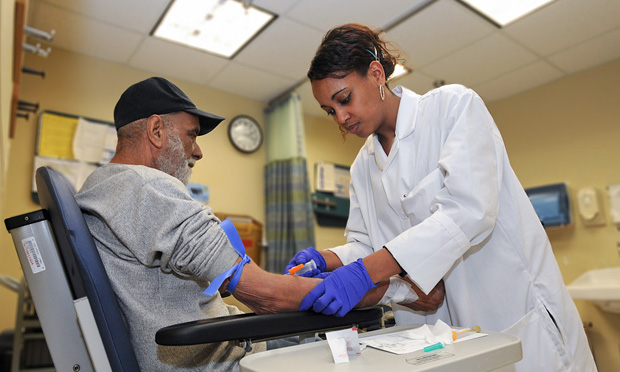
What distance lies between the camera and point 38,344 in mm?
2453

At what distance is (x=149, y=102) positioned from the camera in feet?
3.34

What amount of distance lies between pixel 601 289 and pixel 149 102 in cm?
283

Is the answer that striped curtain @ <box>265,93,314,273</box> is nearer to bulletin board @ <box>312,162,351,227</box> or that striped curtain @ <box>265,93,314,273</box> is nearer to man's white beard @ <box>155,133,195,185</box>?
bulletin board @ <box>312,162,351,227</box>

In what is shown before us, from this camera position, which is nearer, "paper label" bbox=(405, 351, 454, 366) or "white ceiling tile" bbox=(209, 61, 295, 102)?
"paper label" bbox=(405, 351, 454, 366)

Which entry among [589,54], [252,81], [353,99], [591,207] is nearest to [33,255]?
[353,99]

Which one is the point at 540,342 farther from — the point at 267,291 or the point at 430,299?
the point at 267,291

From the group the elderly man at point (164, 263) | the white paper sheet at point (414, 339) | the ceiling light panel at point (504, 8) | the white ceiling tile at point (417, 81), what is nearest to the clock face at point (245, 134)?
the white ceiling tile at point (417, 81)

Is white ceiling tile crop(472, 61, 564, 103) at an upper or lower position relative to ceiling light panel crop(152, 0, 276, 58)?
lower

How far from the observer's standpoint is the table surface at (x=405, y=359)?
21.5 inches

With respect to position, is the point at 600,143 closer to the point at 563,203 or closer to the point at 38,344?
the point at 563,203

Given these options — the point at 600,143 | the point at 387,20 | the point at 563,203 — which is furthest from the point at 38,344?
the point at 600,143

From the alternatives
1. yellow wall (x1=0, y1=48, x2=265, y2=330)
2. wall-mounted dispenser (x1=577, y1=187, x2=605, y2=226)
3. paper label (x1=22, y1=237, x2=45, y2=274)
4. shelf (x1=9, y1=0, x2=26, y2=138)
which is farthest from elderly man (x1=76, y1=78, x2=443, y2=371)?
wall-mounted dispenser (x1=577, y1=187, x2=605, y2=226)

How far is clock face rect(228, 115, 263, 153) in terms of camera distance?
3207 mm

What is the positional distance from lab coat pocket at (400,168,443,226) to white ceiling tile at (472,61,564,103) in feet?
8.91
